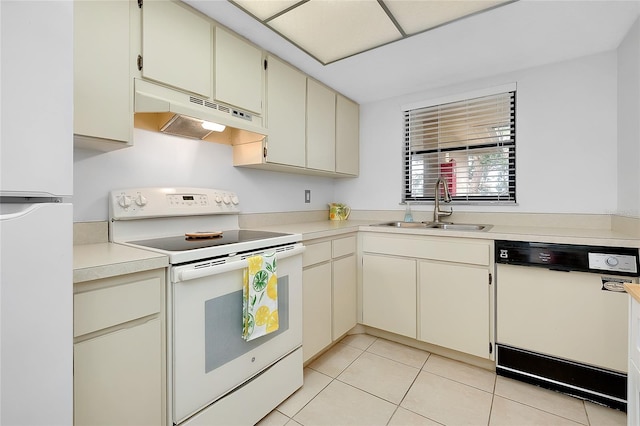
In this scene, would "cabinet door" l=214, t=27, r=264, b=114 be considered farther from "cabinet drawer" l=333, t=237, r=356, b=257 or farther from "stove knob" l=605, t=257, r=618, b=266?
"stove knob" l=605, t=257, r=618, b=266

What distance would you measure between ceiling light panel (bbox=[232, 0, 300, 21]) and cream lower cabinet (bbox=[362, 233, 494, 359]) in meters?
1.61

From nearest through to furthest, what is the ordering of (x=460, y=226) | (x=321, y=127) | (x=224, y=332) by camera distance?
1. (x=224, y=332)
2. (x=460, y=226)
3. (x=321, y=127)

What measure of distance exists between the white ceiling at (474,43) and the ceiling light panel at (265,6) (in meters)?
0.09

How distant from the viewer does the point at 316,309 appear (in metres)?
1.93

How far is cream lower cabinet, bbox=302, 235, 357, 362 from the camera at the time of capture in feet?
6.11

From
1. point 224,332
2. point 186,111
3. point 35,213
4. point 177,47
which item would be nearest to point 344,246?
point 224,332

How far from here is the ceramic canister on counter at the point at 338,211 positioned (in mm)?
2959

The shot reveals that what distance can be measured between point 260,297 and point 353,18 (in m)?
1.60

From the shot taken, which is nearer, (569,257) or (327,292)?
(569,257)

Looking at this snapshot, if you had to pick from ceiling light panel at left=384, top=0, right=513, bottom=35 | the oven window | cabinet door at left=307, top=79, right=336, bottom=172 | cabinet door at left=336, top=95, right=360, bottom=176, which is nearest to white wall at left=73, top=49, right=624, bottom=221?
cabinet door at left=307, top=79, right=336, bottom=172

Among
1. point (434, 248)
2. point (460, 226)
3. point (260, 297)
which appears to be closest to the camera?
point (260, 297)

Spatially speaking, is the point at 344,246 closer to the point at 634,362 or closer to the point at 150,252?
the point at 150,252

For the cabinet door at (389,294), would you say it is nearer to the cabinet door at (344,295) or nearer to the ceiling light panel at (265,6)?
the cabinet door at (344,295)

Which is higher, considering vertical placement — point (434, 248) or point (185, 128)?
point (185, 128)
